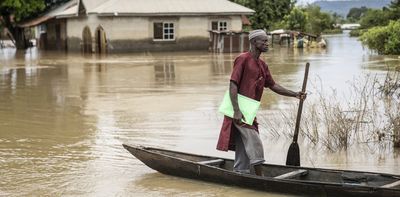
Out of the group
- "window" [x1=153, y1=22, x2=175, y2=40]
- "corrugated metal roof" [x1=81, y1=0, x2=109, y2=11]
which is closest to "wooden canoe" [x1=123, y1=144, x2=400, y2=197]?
"window" [x1=153, y1=22, x2=175, y2=40]

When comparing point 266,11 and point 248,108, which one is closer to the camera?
point 248,108

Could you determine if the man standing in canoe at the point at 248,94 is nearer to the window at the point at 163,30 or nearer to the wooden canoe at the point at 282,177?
the wooden canoe at the point at 282,177

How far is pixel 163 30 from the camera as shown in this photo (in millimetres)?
40656

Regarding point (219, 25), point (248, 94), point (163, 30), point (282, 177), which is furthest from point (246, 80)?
point (219, 25)

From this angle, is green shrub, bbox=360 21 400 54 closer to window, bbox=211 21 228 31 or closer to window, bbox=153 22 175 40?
window, bbox=211 21 228 31

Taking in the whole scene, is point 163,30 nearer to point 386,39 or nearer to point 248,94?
point 386,39

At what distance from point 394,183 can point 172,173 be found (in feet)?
9.26

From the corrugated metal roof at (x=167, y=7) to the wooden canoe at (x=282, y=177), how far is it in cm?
3027

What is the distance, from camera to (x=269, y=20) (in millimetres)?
55094

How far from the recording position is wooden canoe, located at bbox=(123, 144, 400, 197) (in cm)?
668

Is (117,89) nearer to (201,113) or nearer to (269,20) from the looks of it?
(201,113)

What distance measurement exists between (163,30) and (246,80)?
33.6 metres

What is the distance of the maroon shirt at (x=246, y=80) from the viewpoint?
24.1 feet

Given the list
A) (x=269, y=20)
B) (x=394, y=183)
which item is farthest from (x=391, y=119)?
(x=269, y=20)
